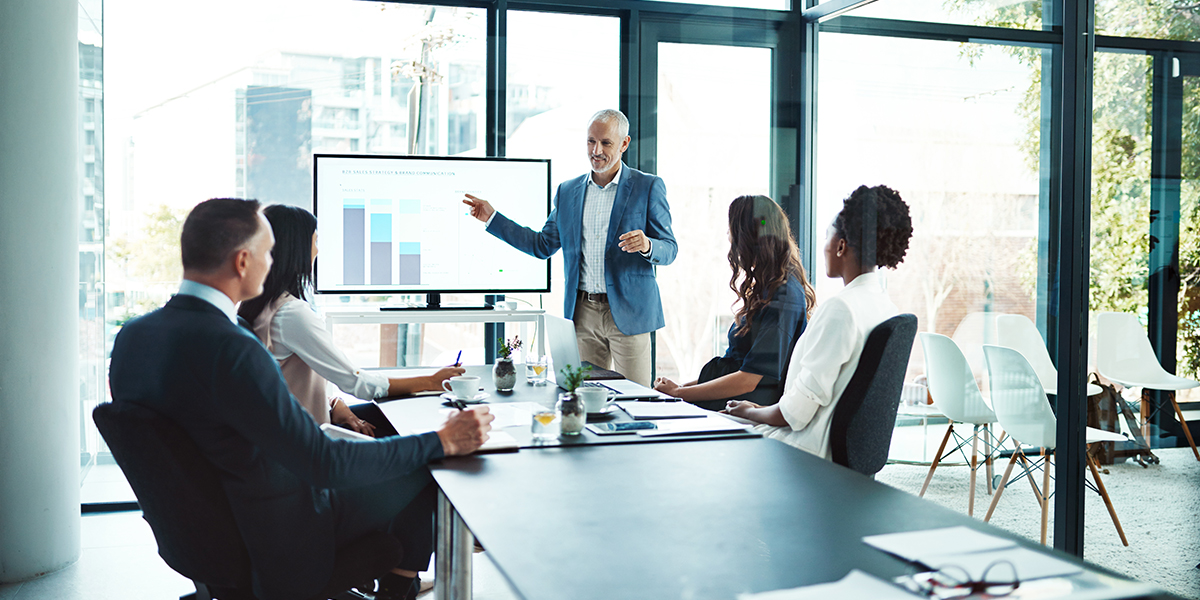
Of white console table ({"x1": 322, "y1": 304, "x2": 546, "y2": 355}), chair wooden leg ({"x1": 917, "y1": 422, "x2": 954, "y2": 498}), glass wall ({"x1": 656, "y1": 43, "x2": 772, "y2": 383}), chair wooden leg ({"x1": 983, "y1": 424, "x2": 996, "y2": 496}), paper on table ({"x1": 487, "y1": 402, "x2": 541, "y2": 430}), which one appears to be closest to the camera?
paper on table ({"x1": 487, "y1": 402, "x2": 541, "y2": 430})

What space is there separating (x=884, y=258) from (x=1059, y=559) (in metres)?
1.43

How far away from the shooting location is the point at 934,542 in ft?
4.36

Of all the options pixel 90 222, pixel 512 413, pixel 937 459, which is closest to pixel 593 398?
pixel 512 413

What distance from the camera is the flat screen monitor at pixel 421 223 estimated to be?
4.34 m

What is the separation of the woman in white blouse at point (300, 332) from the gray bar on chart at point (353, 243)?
1.65 m

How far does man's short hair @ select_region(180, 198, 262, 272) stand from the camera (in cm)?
181

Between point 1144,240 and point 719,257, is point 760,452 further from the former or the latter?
point 719,257

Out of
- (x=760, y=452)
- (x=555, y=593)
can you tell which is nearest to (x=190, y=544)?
(x=555, y=593)

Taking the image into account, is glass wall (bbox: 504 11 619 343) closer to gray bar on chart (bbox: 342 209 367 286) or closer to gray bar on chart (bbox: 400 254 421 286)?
gray bar on chart (bbox: 400 254 421 286)

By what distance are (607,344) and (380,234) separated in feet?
4.10

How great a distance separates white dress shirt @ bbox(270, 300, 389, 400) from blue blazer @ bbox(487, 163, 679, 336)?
1.77 metres

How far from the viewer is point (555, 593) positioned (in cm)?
112

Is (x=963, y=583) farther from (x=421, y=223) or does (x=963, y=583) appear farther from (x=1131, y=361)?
(x=421, y=223)

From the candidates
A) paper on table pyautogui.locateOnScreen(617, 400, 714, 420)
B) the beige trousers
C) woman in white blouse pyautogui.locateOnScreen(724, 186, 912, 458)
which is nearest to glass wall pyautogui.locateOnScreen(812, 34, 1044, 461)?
woman in white blouse pyautogui.locateOnScreen(724, 186, 912, 458)
